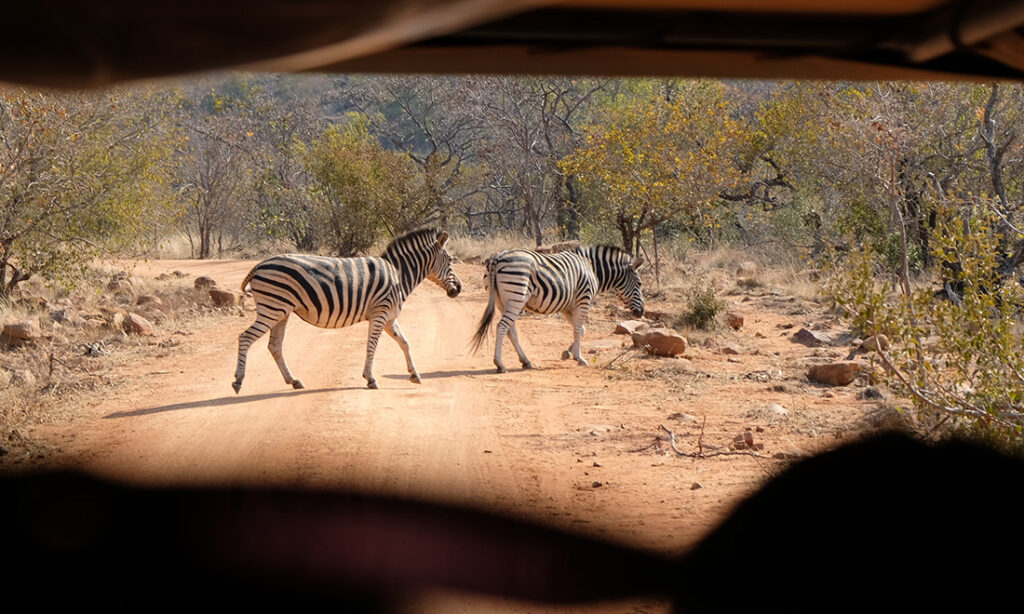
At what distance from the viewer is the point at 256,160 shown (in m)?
34.9

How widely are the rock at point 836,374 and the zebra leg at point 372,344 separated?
15.5 ft

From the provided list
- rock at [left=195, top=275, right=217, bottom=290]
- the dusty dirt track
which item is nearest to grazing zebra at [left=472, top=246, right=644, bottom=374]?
the dusty dirt track

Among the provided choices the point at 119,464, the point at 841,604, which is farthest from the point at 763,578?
the point at 119,464

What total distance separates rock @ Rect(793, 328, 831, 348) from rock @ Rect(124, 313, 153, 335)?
9.31m

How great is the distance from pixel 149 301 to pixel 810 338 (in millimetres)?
10920

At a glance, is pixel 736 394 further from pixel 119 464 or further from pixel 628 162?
pixel 628 162

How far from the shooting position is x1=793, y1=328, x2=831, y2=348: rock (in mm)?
12641

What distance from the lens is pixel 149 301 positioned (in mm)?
15680

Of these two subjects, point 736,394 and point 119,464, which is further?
point 736,394

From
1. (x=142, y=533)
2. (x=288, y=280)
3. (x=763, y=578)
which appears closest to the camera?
(x=763, y=578)

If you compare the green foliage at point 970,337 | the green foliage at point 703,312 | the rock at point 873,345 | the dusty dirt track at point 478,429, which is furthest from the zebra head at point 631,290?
the green foliage at point 970,337

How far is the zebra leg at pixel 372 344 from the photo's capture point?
30.3 feet

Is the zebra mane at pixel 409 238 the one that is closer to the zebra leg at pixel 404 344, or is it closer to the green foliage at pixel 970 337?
the zebra leg at pixel 404 344

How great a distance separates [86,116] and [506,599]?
12.7 m
